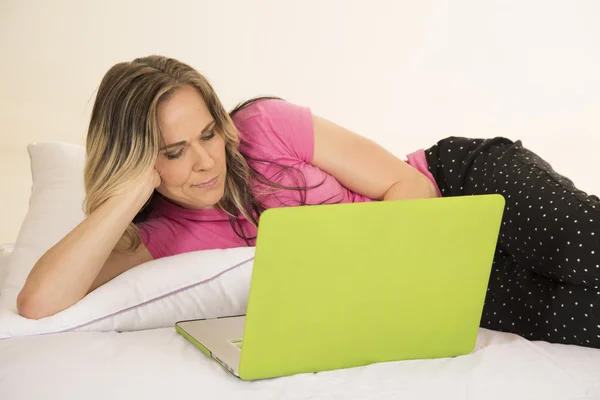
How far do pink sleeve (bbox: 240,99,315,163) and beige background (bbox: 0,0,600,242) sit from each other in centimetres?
235

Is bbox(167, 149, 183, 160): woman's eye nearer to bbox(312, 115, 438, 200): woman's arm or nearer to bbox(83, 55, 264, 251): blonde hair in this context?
bbox(83, 55, 264, 251): blonde hair

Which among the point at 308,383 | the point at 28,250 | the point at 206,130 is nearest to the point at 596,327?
the point at 308,383

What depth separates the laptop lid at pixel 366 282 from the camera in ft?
4.42

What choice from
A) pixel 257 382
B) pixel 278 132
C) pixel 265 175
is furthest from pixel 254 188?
pixel 257 382

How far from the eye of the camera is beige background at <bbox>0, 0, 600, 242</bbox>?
14.6 ft

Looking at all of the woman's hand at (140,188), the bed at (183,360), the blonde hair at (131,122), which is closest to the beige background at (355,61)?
the blonde hair at (131,122)

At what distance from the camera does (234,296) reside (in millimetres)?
1861

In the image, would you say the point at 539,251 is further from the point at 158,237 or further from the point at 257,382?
the point at 158,237

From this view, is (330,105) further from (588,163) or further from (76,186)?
(76,186)

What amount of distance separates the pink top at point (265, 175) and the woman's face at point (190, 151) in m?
0.16

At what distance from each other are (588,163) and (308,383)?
3.25 m

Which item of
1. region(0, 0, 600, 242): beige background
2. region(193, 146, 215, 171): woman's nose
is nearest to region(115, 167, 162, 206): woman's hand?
region(193, 146, 215, 171): woman's nose

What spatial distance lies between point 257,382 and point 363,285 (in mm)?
245

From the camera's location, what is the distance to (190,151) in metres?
1.94
